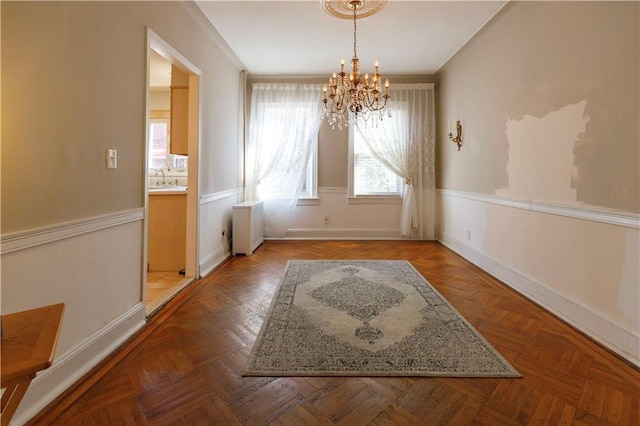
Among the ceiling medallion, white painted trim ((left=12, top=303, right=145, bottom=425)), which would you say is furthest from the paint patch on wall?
white painted trim ((left=12, top=303, right=145, bottom=425))

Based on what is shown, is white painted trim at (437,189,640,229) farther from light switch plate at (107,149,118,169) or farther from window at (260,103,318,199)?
light switch plate at (107,149,118,169)

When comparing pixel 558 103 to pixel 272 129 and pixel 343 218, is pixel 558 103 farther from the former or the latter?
pixel 272 129

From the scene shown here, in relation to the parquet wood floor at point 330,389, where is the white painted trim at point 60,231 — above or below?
above

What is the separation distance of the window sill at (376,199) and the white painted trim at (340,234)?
0.48 metres

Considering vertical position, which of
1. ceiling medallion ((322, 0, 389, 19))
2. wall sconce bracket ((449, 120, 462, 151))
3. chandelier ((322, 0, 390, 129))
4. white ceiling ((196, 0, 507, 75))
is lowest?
wall sconce bracket ((449, 120, 462, 151))

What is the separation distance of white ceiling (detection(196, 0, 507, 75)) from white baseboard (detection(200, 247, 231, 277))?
2601 millimetres

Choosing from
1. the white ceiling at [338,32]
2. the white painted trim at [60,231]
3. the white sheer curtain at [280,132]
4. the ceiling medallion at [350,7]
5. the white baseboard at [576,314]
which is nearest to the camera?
the white painted trim at [60,231]

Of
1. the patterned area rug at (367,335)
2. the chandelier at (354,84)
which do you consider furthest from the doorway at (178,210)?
the chandelier at (354,84)

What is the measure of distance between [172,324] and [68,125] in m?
1.46

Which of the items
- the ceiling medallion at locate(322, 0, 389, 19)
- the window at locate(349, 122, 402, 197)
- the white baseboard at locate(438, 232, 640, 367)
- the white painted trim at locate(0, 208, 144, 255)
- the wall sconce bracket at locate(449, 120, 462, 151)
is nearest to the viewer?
the white painted trim at locate(0, 208, 144, 255)

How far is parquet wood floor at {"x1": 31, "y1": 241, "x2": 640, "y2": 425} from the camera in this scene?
1364 millimetres

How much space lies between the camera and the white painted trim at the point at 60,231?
1.30 metres

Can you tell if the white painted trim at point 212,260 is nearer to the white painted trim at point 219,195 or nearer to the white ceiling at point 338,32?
the white painted trim at point 219,195

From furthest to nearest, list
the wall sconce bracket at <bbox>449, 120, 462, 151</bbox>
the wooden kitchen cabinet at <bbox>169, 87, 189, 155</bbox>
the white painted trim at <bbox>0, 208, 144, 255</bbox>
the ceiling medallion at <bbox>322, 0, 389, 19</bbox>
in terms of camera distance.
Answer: the wall sconce bracket at <bbox>449, 120, 462, 151</bbox>
the wooden kitchen cabinet at <bbox>169, 87, 189, 155</bbox>
the ceiling medallion at <bbox>322, 0, 389, 19</bbox>
the white painted trim at <bbox>0, 208, 144, 255</bbox>
